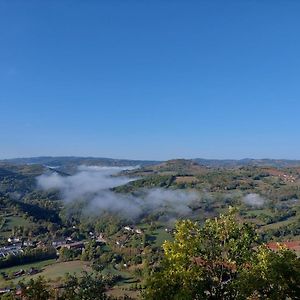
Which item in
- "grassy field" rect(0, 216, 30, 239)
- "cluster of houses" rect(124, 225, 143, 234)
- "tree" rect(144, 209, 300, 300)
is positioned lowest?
"cluster of houses" rect(124, 225, 143, 234)

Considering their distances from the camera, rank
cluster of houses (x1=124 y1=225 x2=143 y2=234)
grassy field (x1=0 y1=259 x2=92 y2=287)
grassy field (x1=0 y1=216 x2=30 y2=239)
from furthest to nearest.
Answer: cluster of houses (x1=124 y1=225 x2=143 y2=234) → grassy field (x1=0 y1=216 x2=30 y2=239) → grassy field (x1=0 y1=259 x2=92 y2=287)

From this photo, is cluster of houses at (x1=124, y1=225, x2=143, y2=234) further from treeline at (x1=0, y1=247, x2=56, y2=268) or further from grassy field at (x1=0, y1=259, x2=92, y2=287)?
grassy field at (x1=0, y1=259, x2=92, y2=287)

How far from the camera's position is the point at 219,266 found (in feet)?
77.4

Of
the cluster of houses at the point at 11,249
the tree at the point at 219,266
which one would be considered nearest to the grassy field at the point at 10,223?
the cluster of houses at the point at 11,249

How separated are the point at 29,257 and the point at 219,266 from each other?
408 ft

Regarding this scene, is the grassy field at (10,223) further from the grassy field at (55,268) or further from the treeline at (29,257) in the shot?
the grassy field at (55,268)

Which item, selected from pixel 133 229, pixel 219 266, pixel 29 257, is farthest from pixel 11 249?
pixel 219 266

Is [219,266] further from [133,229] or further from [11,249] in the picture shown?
[133,229]

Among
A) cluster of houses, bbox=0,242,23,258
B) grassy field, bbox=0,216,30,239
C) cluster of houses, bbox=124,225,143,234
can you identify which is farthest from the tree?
cluster of houses, bbox=124,225,143,234

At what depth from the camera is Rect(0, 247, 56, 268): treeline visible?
13025cm

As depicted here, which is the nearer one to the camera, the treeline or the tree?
the tree

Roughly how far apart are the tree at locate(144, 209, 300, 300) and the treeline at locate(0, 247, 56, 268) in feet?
387

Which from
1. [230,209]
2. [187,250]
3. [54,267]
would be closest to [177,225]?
[187,250]

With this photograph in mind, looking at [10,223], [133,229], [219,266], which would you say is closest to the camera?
[219,266]
